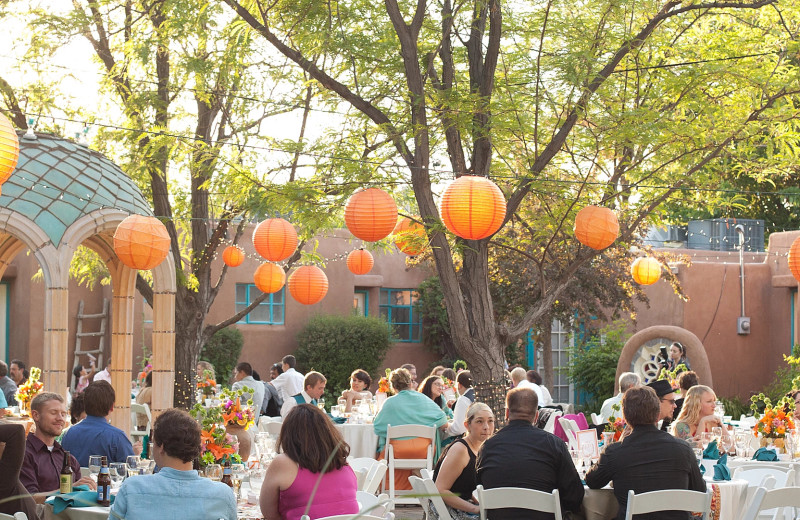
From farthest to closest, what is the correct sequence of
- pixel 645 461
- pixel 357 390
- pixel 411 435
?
pixel 357 390 < pixel 411 435 < pixel 645 461

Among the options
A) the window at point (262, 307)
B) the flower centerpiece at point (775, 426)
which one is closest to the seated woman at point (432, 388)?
the flower centerpiece at point (775, 426)

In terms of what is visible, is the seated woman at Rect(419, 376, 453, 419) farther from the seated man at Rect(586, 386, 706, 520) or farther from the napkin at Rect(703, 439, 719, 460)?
the seated man at Rect(586, 386, 706, 520)

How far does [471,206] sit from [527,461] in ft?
9.93

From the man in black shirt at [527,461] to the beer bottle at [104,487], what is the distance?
2199 millimetres

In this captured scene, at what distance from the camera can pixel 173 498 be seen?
464 cm

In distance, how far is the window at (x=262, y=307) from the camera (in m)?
21.1

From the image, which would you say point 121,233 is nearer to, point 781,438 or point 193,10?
point 193,10

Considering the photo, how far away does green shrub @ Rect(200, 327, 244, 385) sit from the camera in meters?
19.5

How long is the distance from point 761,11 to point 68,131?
9535 millimetres

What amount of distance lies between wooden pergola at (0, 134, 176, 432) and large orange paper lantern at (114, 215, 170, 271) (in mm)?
735

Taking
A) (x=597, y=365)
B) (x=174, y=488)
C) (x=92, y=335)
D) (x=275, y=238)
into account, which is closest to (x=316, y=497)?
(x=174, y=488)

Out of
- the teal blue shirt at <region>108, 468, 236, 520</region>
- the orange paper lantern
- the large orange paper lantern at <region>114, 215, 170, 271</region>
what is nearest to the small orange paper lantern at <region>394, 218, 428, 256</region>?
the large orange paper lantern at <region>114, 215, 170, 271</region>

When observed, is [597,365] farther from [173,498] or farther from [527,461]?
[173,498]

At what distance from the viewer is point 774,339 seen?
20.5 meters
